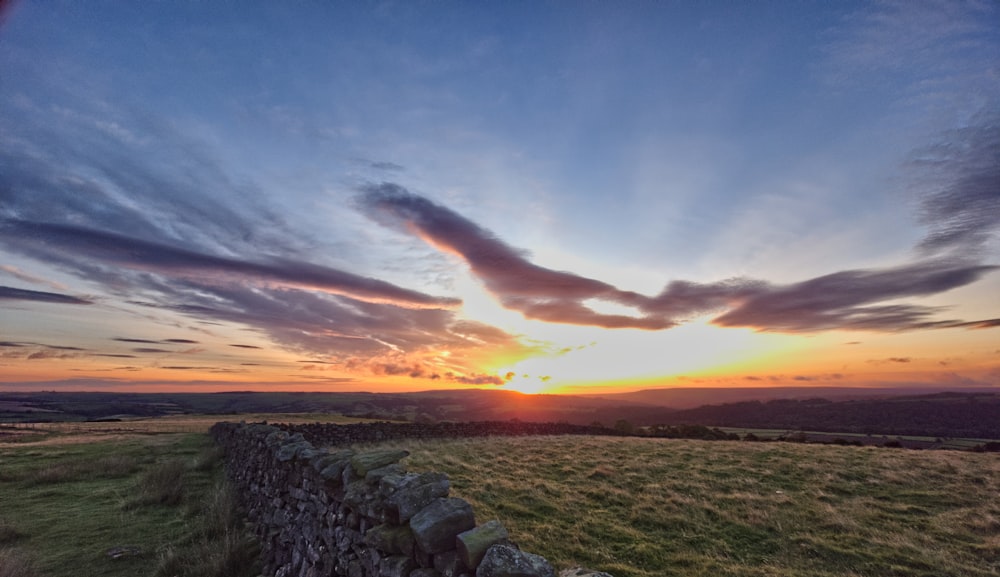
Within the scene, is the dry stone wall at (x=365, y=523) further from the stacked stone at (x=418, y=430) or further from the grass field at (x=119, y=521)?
the stacked stone at (x=418, y=430)

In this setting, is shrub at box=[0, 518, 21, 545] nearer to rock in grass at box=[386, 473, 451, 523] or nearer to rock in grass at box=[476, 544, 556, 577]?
rock in grass at box=[386, 473, 451, 523]

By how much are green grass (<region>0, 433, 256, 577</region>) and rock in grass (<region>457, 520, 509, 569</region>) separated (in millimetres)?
6327

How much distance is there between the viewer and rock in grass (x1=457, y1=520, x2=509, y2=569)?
3750mm

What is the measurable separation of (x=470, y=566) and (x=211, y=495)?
12.5 metres

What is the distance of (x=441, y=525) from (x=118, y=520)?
1186cm

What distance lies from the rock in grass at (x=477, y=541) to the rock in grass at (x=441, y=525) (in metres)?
0.19

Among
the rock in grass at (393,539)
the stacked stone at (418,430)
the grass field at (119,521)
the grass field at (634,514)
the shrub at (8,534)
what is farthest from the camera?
the stacked stone at (418,430)

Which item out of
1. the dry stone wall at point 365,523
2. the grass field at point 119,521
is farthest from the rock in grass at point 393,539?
the grass field at point 119,521

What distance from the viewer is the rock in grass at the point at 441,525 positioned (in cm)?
413

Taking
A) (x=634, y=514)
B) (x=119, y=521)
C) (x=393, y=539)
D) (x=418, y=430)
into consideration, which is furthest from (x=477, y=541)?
(x=418, y=430)

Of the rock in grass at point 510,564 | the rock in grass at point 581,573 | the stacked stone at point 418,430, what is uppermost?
the rock in grass at point 510,564

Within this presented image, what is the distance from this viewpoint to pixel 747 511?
11.3 m

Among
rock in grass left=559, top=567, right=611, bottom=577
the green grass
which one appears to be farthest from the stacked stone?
rock in grass left=559, top=567, right=611, bottom=577

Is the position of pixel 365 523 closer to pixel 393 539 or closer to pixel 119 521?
pixel 393 539
